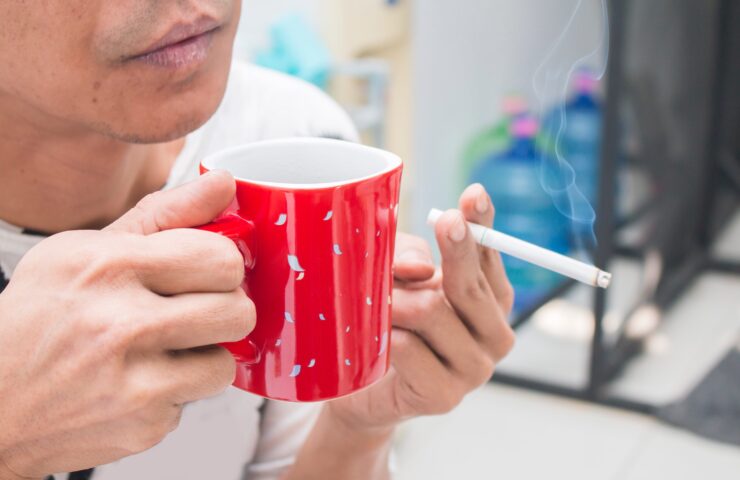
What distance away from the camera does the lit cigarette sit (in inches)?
20.3

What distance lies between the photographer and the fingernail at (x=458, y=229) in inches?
Answer: 21.3

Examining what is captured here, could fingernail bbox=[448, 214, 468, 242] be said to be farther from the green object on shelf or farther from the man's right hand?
the green object on shelf

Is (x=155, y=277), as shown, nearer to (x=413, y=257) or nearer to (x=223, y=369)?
(x=223, y=369)

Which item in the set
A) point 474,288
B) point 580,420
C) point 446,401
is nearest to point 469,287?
point 474,288

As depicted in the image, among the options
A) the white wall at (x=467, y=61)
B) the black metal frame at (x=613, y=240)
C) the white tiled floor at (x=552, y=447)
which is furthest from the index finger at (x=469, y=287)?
the white wall at (x=467, y=61)

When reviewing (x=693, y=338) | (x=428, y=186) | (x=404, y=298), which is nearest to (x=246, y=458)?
(x=404, y=298)

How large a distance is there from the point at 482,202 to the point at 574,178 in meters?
1.60

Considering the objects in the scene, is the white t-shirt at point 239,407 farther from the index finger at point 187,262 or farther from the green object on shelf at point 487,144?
the green object on shelf at point 487,144

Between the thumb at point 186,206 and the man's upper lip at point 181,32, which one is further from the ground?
the man's upper lip at point 181,32

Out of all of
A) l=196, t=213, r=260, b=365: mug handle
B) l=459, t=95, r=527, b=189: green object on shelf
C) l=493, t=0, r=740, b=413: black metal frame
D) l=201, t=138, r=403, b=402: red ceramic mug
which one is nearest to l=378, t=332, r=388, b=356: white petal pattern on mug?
l=201, t=138, r=403, b=402: red ceramic mug

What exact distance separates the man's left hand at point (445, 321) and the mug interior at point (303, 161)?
8 cm

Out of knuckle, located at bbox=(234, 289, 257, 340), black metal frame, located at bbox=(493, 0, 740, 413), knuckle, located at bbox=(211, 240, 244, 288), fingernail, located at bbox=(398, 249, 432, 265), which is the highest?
knuckle, located at bbox=(211, 240, 244, 288)

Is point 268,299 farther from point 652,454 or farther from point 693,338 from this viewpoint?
point 693,338

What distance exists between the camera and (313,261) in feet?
1.48
